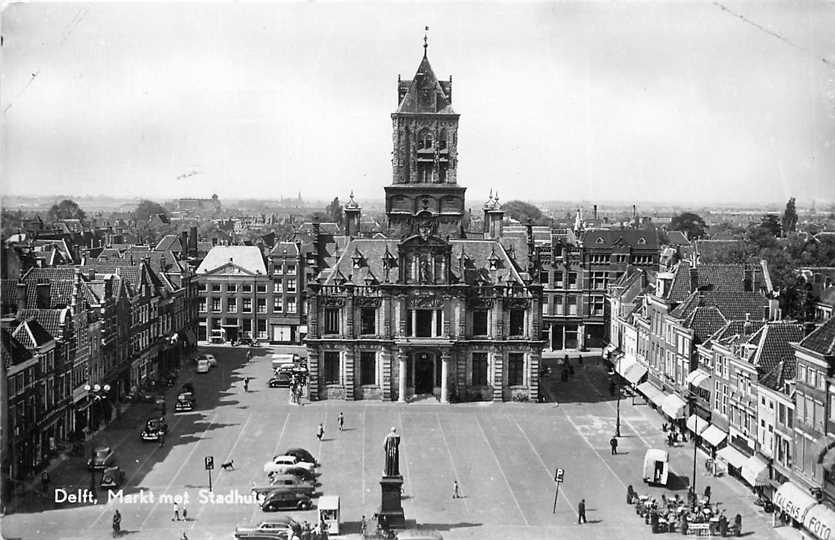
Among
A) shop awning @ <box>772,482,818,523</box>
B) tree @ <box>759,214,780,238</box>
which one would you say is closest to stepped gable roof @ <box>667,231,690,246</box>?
tree @ <box>759,214,780,238</box>

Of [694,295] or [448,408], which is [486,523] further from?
[694,295]

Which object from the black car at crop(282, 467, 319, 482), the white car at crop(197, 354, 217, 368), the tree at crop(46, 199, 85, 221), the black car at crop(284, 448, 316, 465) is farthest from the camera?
the tree at crop(46, 199, 85, 221)

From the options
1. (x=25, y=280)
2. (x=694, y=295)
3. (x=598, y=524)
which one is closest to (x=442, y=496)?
(x=598, y=524)

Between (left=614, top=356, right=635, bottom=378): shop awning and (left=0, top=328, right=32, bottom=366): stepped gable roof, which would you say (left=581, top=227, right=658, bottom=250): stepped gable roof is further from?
(left=0, top=328, right=32, bottom=366): stepped gable roof

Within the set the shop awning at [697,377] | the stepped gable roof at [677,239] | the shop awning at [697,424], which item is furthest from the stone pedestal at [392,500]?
the stepped gable roof at [677,239]

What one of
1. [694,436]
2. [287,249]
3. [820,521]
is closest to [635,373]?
[694,436]
